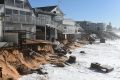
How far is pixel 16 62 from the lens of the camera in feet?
92.3

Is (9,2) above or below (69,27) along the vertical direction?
above

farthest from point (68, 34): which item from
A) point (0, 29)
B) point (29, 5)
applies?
point (0, 29)

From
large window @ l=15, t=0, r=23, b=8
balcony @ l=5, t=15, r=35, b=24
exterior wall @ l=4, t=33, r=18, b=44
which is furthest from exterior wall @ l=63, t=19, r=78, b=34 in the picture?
exterior wall @ l=4, t=33, r=18, b=44

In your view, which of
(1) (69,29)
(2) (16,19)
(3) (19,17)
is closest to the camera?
(2) (16,19)

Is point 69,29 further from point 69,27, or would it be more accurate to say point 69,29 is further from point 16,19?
point 16,19

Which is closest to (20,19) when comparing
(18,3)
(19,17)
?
(19,17)

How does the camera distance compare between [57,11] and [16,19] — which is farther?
[57,11]

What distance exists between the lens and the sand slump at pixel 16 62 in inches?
985

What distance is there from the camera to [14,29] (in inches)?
1371

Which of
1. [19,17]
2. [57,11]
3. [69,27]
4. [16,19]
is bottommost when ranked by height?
[69,27]

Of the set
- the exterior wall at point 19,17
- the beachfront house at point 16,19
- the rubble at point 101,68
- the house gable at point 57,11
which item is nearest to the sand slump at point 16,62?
the beachfront house at point 16,19

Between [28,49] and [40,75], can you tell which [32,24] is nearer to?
[28,49]

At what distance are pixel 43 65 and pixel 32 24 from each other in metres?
11.1

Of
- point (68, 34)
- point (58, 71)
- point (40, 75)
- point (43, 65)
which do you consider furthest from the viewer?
point (68, 34)
